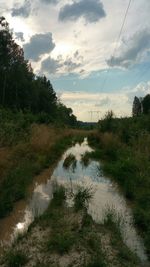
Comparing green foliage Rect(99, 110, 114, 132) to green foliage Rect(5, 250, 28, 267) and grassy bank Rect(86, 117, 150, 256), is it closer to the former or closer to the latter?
grassy bank Rect(86, 117, 150, 256)

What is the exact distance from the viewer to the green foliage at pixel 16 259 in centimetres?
733

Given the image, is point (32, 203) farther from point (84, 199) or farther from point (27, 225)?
point (27, 225)

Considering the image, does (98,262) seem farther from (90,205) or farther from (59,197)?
(59,197)

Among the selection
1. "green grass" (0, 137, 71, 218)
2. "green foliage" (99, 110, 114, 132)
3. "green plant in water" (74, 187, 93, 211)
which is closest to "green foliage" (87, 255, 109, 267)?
"green plant in water" (74, 187, 93, 211)

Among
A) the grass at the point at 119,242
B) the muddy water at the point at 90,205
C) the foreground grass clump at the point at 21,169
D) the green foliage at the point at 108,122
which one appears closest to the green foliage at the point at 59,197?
the muddy water at the point at 90,205

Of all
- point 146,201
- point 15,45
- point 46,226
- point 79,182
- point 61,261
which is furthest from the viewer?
point 15,45

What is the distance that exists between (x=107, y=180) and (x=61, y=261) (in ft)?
33.4

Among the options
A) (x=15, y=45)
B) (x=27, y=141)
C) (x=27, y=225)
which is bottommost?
(x=27, y=225)

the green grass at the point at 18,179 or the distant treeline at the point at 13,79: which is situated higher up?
the distant treeline at the point at 13,79

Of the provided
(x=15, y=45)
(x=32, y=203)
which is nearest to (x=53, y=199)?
(x=32, y=203)

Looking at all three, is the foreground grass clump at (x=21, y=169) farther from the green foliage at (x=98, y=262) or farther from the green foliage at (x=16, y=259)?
the green foliage at (x=98, y=262)

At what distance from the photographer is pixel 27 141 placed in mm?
22531

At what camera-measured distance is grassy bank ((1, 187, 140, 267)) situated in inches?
294

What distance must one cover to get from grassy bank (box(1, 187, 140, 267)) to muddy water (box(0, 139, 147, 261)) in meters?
0.39
